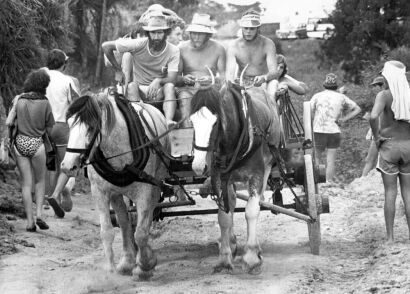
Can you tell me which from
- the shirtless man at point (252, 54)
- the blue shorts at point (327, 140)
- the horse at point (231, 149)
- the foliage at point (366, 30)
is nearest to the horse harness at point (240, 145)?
the horse at point (231, 149)

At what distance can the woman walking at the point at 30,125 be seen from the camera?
37.8 ft

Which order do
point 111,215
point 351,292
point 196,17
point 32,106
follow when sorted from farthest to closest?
point 32,106, point 196,17, point 111,215, point 351,292

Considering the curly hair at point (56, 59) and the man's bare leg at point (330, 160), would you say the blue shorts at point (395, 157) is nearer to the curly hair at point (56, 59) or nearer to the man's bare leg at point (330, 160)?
the curly hair at point (56, 59)

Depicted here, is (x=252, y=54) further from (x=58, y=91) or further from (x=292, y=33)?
(x=292, y=33)

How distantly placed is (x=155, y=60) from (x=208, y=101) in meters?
2.01

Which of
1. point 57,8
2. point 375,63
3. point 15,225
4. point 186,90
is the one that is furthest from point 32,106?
point 375,63

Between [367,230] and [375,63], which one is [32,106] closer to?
[367,230]

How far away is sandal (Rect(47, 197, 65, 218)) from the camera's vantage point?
12.0 m

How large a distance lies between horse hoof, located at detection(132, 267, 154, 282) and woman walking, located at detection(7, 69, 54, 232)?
9.31 feet

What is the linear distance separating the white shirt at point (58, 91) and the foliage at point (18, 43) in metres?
1.62

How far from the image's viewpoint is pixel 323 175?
11000 millimetres

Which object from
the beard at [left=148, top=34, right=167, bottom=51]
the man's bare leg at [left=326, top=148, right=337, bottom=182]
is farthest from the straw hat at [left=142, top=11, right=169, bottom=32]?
the man's bare leg at [left=326, top=148, right=337, bottom=182]

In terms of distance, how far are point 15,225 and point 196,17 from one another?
3.59 meters

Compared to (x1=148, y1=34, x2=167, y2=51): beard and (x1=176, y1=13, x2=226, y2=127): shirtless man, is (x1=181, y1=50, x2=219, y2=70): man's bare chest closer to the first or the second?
(x1=176, y1=13, x2=226, y2=127): shirtless man
